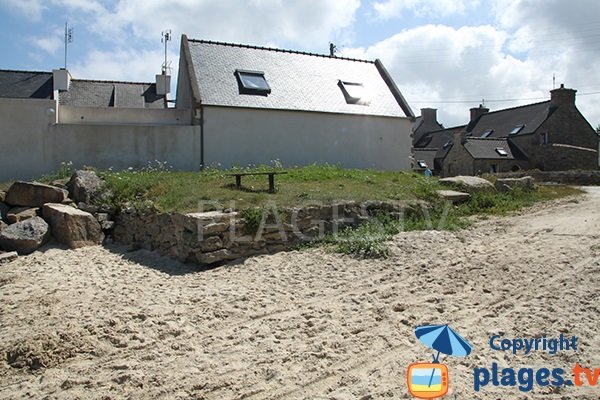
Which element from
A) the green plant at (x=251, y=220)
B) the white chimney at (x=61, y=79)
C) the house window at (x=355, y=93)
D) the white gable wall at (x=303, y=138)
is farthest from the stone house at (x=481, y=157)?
the green plant at (x=251, y=220)

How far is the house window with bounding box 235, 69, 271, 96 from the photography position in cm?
1689

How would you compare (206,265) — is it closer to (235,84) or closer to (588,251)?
(588,251)

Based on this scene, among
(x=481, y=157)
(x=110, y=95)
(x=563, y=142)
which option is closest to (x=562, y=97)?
(x=563, y=142)

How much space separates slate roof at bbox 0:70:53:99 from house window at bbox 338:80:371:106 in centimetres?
1305

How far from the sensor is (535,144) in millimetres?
31859

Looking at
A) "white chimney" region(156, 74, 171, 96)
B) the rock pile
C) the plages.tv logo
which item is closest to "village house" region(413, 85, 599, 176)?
"white chimney" region(156, 74, 171, 96)

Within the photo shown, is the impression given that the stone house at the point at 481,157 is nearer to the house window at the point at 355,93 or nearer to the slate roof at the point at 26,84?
the house window at the point at 355,93

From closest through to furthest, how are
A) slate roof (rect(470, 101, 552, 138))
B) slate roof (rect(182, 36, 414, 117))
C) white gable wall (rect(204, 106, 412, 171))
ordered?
1. white gable wall (rect(204, 106, 412, 171))
2. slate roof (rect(182, 36, 414, 117))
3. slate roof (rect(470, 101, 552, 138))

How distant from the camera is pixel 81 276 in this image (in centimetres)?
735

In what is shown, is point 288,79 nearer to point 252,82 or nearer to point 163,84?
point 252,82

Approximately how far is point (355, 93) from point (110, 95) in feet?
38.8

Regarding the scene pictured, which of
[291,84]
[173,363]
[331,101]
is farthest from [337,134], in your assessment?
[173,363]

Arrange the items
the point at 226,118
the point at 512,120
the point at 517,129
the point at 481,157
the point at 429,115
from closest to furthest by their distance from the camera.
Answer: the point at 226,118 < the point at 481,157 < the point at 517,129 < the point at 512,120 < the point at 429,115

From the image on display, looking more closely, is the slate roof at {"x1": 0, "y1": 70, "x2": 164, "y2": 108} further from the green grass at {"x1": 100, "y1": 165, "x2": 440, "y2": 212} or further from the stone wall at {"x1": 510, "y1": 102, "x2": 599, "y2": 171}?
the stone wall at {"x1": 510, "y1": 102, "x2": 599, "y2": 171}
